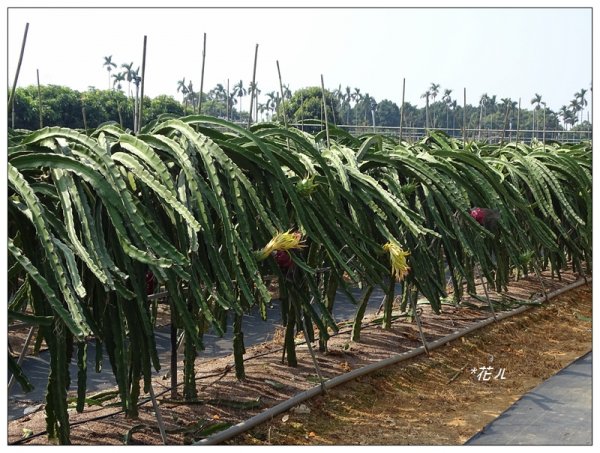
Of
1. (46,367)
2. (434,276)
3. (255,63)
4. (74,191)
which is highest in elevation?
(255,63)

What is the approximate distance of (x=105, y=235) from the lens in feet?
9.24

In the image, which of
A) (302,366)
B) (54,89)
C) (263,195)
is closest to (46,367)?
(302,366)

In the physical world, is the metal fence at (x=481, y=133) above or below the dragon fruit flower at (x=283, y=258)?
above

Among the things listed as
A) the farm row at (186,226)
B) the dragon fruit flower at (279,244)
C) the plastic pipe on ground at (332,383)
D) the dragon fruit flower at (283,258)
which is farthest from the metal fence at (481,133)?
the dragon fruit flower at (279,244)

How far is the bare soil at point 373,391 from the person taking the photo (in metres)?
3.37

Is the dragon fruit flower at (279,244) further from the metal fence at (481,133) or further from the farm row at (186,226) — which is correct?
the metal fence at (481,133)

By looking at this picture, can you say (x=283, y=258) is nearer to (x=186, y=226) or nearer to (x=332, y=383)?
(x=186, y=226)

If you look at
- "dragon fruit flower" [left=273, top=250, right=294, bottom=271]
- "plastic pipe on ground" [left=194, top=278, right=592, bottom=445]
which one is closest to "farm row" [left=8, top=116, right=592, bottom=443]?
"dragon fruit flower" [left=273, top=250, right=294, bottom=271]

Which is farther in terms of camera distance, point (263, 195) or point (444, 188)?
point (444, 188)

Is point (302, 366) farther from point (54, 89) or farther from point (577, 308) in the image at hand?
point (54, 89)

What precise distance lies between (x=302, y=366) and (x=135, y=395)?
1350 millimetres

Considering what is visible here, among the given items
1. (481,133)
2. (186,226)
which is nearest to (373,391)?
(186,226)

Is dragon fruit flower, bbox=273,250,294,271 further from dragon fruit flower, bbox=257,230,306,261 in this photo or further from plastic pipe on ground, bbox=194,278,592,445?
plastic pipe on ground, bbox=194,278,592,445

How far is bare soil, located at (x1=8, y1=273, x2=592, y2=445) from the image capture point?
3.37 meters
